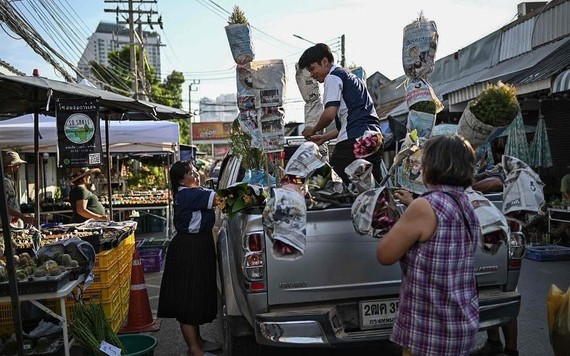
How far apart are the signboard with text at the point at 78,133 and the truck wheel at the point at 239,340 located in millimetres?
2970

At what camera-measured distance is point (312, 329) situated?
138 inches

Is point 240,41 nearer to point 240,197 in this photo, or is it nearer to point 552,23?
point 240,197

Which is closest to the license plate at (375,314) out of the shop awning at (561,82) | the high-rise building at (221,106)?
the shop awning at (561,82)

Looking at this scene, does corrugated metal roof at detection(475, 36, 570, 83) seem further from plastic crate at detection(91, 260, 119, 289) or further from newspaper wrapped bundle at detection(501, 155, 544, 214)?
plastic crate at detection(91, 260, 119, 289)

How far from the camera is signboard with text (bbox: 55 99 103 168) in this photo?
5793 mm

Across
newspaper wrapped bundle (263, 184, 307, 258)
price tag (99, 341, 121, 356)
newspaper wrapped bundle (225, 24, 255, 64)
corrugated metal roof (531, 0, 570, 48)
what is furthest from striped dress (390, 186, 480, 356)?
corrugated metal roof (531, 0, 570, 48)

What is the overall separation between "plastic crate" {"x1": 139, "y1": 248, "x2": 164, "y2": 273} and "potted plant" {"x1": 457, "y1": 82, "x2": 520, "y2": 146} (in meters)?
6.32

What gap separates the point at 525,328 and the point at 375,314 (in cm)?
247

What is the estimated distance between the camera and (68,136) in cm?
591

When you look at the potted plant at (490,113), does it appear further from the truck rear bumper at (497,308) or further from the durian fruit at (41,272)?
the durian fruit at (41,272)

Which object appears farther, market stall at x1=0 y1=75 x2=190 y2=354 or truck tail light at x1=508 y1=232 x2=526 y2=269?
truck tail light at x1=508 y1=232 x2=526 y2=269

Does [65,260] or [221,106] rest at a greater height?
[221,106]

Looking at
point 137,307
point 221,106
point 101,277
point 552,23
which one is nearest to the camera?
point 101,277

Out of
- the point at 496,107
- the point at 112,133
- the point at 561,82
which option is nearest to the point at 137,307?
the point at 496,107
